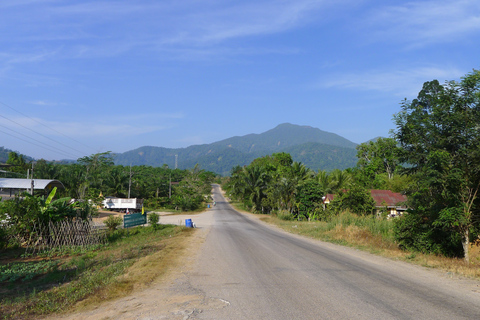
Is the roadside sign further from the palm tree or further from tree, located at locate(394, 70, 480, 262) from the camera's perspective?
the palm tree

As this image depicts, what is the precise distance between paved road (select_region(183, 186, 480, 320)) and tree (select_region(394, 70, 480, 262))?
246 cm

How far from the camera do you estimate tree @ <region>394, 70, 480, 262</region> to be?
452 inches

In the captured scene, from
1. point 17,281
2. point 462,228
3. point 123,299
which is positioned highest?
point 462,228

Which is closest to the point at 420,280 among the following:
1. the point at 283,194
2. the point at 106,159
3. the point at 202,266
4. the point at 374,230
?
the point at 202,266

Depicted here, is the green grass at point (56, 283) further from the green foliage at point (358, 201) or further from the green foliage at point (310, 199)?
the green foliage at point (310, 199)

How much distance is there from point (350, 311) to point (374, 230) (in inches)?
489

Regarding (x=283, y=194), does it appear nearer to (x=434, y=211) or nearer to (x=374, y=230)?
(x=374, y=230)

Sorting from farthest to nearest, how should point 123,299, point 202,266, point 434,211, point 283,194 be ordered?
point 283,194 → point 434,211 → point 202,266 → point 123,299

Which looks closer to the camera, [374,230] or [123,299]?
[123,299]

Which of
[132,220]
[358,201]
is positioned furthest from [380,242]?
[132,220]

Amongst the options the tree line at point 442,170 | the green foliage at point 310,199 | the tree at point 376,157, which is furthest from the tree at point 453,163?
the tree at point 376,157

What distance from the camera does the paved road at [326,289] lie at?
241 inches

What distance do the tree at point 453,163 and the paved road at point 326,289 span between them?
246 cm

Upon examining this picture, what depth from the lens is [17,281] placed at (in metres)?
11.4
